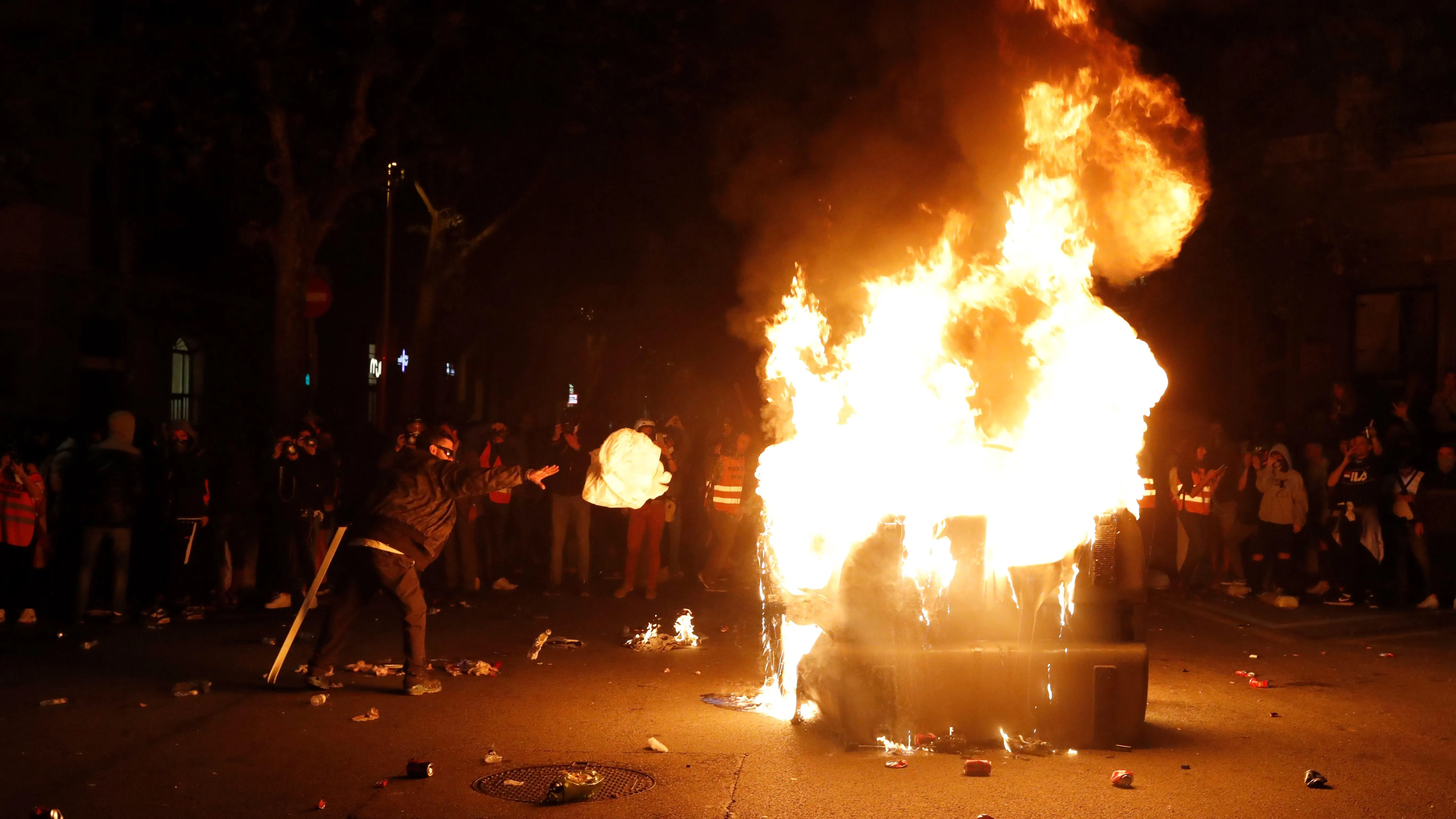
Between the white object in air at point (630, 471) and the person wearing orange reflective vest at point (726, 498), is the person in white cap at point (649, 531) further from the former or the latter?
the person wearing orange reflective vest at point (726, 498)

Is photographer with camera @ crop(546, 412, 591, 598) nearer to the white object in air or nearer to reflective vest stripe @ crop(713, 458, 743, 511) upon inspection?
the white object in air

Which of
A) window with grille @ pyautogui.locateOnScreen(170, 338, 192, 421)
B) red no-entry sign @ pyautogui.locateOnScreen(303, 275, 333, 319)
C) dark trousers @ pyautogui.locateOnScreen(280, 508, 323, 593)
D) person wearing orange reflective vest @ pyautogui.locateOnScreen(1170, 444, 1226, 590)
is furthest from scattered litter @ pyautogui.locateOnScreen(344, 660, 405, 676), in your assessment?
window with grille @ pyautogui.locateOnScreen(170, 338, 192, 421)

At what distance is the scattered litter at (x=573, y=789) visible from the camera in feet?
20.8

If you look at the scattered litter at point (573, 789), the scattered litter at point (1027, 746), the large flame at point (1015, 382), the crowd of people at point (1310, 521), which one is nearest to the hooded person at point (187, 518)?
the large flame at point (1015, 382)

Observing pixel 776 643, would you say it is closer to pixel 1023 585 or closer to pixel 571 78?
pixel 1023 585

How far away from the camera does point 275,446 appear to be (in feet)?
43.4

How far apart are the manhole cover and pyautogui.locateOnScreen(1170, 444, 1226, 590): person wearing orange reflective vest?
31.5ft

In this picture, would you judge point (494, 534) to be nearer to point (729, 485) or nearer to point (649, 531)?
point (649, 531)

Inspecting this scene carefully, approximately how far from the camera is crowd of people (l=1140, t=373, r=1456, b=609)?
554 inches

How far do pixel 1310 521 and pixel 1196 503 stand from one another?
1.45 meters

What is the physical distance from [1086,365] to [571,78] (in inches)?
484

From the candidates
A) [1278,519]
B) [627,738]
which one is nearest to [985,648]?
[627,738]

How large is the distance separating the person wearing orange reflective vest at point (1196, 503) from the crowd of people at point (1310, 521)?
0.01m

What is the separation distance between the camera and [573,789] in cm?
639
